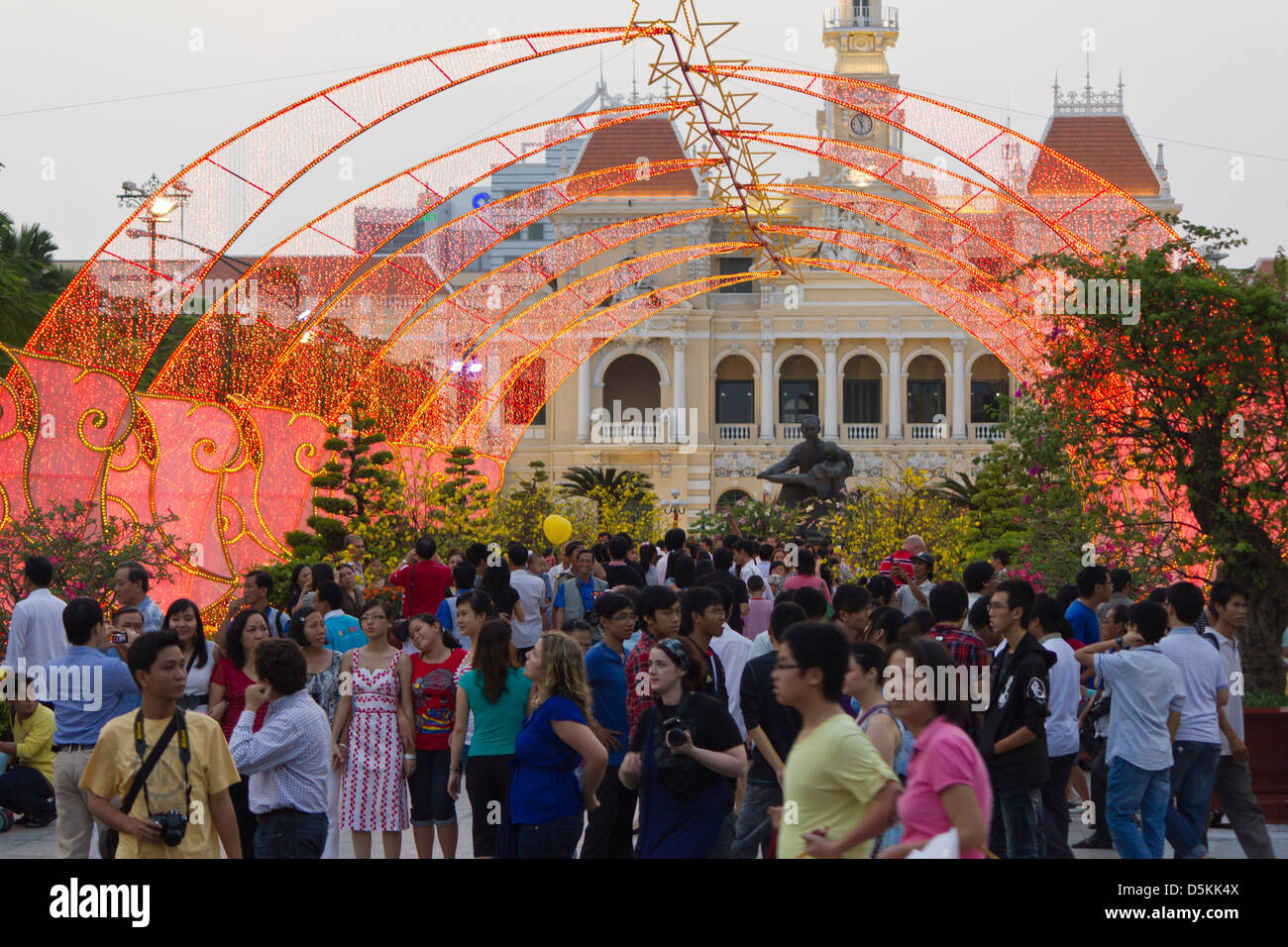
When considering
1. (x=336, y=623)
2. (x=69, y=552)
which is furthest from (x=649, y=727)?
(x=69, y=552)

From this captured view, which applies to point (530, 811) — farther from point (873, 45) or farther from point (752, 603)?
point (873, 45)

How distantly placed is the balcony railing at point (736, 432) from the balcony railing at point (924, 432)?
4.71 meters

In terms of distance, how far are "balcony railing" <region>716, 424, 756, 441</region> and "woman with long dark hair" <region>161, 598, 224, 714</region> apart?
40570 millimetres

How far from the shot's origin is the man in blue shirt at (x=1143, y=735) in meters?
7.57

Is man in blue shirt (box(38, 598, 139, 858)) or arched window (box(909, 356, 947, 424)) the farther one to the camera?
arched window (box(909, 356, 947, 424))

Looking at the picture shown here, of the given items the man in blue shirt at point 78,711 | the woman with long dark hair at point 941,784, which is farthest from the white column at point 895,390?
the woman with long dark hair at point 941,784

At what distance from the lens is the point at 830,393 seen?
4875 cm

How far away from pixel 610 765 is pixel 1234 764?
3.23 metres

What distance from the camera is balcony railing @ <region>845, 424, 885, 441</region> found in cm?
4882

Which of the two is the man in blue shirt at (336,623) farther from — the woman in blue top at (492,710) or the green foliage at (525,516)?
the green foliage at (525,516)

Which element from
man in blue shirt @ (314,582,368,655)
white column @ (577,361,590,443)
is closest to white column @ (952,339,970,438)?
white column @ (577,361,590,443)

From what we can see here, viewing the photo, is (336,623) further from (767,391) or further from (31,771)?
(767,391)

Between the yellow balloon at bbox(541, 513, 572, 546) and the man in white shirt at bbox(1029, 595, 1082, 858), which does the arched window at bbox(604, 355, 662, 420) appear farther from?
the man in white shirt at bbox(1029, 595, 1082, 858)
